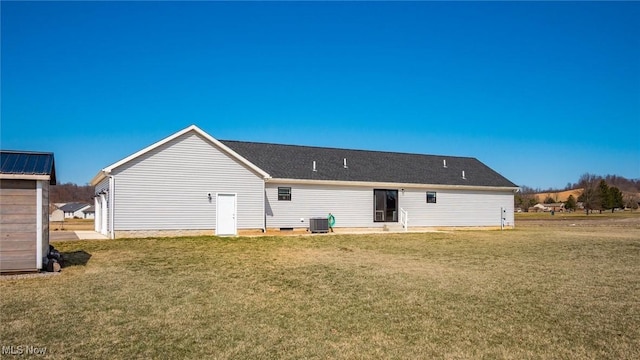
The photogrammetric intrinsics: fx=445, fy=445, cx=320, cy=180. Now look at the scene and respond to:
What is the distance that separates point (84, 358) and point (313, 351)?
282 centimetres

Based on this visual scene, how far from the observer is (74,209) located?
8538 centimetres

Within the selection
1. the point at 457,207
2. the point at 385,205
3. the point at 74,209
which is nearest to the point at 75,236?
the point at 385,205

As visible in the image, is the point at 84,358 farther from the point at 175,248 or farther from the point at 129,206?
the point at 129,206

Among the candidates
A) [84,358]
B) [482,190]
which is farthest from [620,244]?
[84,358]

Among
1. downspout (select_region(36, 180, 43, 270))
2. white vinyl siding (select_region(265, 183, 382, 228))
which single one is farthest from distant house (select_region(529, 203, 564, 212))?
downspout (select_region(36, 180, 43, 270))

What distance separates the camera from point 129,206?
65.6 feet

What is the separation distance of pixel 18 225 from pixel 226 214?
454 inches

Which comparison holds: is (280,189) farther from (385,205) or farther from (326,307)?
(326,307)

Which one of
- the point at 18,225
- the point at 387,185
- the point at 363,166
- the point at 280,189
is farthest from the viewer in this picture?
the point at 363,166

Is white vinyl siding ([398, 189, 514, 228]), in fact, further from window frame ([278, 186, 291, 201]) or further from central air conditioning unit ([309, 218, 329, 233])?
window frame ([278, 186, 291, 201])

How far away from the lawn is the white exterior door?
7219 millimetres

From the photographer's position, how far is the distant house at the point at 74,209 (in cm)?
8519

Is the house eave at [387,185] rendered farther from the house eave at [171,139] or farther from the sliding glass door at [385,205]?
the house eave at [171,139]
